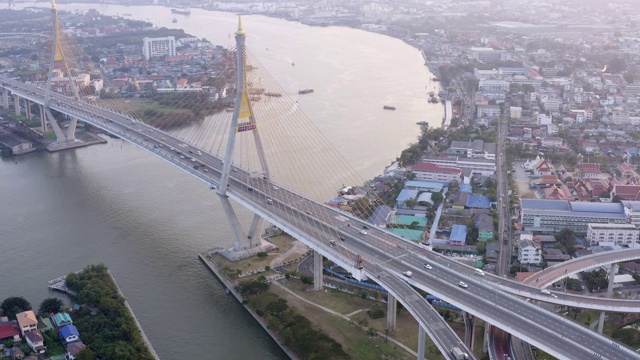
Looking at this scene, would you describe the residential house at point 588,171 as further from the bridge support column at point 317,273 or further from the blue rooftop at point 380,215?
the bridge support column at point 317,273

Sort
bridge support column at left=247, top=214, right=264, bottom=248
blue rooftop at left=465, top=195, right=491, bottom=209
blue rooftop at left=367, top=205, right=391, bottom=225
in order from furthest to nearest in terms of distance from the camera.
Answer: blue rooftop at left=465, top=195, right=491, bottom=209 < blue rooftop at left=367, top=205, right=391, bottom=225 < bridge support column at left=247, top=214, right=264, bottom=248

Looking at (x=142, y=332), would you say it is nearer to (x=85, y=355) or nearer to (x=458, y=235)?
(x=85, y=355)

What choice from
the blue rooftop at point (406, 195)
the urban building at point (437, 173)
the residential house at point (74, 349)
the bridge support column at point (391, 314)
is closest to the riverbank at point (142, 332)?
the residential house at point (74, 349)

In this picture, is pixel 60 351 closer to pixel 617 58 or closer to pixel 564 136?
pixel 564 136

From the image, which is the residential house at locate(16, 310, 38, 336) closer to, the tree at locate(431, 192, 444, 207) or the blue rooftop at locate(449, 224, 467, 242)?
the blue rooftop at locate(449, 224, 467, 242)

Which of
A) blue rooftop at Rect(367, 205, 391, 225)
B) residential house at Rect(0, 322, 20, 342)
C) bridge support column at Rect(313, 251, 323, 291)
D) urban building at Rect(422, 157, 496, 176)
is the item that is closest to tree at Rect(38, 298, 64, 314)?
A: residential house at Rect(0, 322, 20, 342)
